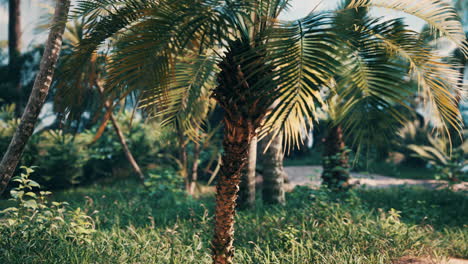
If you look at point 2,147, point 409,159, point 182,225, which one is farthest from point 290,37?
point 409,159

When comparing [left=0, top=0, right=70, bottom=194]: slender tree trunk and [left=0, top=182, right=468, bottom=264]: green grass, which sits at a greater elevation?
[left=0, top=0, right=70, bottom=194]: slender tree trunk

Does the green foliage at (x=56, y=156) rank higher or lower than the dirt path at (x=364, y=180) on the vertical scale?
higher

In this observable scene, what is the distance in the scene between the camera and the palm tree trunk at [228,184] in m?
3.11

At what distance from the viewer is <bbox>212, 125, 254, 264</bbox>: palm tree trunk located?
3111 mm

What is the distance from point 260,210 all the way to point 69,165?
5.11 meters

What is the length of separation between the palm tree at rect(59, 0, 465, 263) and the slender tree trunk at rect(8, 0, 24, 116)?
6255 millimetres

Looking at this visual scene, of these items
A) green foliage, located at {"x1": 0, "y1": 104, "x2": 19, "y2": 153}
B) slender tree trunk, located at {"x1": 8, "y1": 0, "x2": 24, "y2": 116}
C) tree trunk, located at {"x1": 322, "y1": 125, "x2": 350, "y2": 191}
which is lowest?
tree trunk, located at {"x1": 322, "y1": 125, "x2": 350, "y2": 191}

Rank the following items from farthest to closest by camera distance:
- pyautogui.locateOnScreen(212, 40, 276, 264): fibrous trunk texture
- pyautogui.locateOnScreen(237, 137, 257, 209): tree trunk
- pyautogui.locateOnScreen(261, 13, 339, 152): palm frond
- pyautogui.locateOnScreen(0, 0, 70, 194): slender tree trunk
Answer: pyautogui.locateOnScreen(237, 137, 257, 209): tree trunk, pyautogui.locateOnScreen(0, 0, 70, 194): slender tree trunk, pyautogui.locateOnScreen(212, 40, 276, 264): fibrous trunk texture, pyautogui.locateOnScreen(261, 13, 339, 152): palm frond

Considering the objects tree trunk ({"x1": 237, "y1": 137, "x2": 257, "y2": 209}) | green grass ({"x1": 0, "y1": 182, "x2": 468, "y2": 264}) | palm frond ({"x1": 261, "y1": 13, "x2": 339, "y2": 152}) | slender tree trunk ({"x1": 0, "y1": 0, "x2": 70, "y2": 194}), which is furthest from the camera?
tree trunk ({"x1": 237, "y1": 137, "x2": 257, "y2": 209})

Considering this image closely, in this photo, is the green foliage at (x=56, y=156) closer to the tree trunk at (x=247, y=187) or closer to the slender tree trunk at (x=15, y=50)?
the slender tree trunk at (x=15, y=50)

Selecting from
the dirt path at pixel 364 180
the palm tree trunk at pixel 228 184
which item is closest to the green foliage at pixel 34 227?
the palm tree trunk at pixel 228 184

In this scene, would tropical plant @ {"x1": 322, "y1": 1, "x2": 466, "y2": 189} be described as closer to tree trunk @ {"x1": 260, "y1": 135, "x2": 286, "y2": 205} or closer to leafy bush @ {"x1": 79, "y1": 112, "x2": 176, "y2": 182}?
tree trunk @ {"x1": 260, "y1": 135, "x2": 286, "y2": 205}

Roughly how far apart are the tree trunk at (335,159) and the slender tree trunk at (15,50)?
760cm

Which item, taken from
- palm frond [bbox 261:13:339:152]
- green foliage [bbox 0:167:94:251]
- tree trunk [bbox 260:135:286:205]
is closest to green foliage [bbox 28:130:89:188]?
green foliage [bbox 0:167:94:251]
